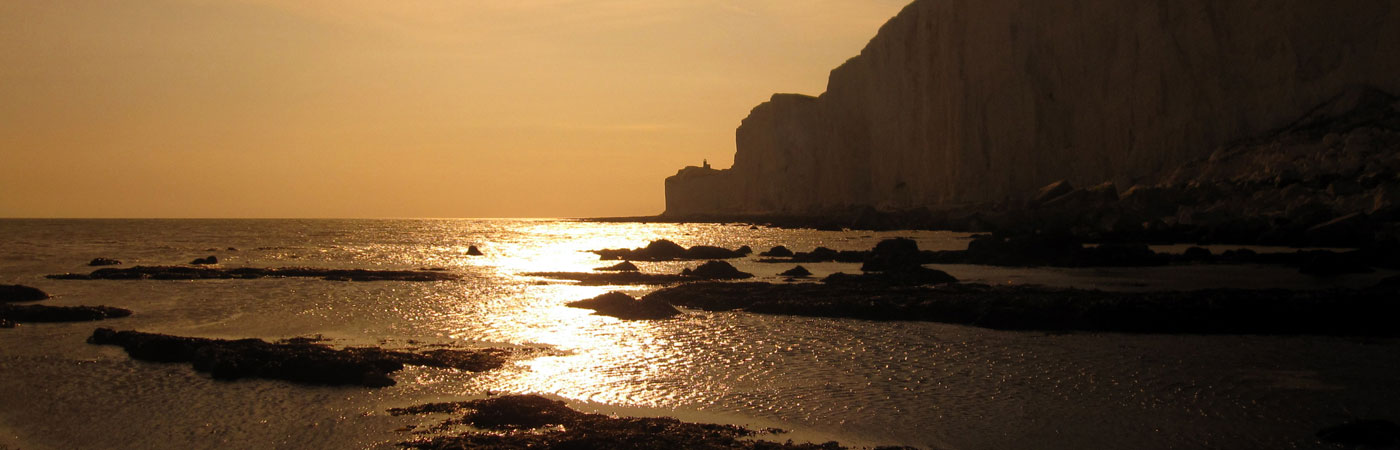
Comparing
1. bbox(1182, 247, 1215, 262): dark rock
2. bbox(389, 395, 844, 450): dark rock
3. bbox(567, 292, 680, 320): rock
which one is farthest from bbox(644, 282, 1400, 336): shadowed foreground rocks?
bbox(1182, 247, 1215, 262): dark rock

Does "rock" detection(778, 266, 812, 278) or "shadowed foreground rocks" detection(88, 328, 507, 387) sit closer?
"shadowed foreground rocks" detection(88, 328, 507, 387)

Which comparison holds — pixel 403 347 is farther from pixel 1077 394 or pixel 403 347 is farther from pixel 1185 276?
pixel 1185 276

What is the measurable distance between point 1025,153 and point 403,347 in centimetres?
3498

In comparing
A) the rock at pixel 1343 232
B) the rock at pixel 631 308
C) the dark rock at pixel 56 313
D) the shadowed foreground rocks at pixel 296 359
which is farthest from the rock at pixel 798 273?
the rock at pixel 1343 232

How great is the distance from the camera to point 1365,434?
5359 mm

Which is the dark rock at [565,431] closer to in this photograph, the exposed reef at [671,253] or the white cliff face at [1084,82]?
the exposed reef at [671,253]

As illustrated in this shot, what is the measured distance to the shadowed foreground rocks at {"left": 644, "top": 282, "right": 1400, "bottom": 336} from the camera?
9438 millimetres

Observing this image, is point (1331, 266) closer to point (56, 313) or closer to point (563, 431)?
point (563, 431)

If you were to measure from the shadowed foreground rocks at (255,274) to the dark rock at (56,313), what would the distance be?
6.48 m

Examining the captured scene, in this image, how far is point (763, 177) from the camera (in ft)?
229

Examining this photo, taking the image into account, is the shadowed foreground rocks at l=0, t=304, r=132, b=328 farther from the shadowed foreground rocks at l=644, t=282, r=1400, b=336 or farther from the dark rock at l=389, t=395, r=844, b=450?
the dark rock at l=389, t=395, r=844, b=450

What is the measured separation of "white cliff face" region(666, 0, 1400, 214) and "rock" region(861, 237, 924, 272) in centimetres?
1867

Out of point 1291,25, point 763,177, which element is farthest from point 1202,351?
point 763,177

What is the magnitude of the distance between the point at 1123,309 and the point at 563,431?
6.73m
